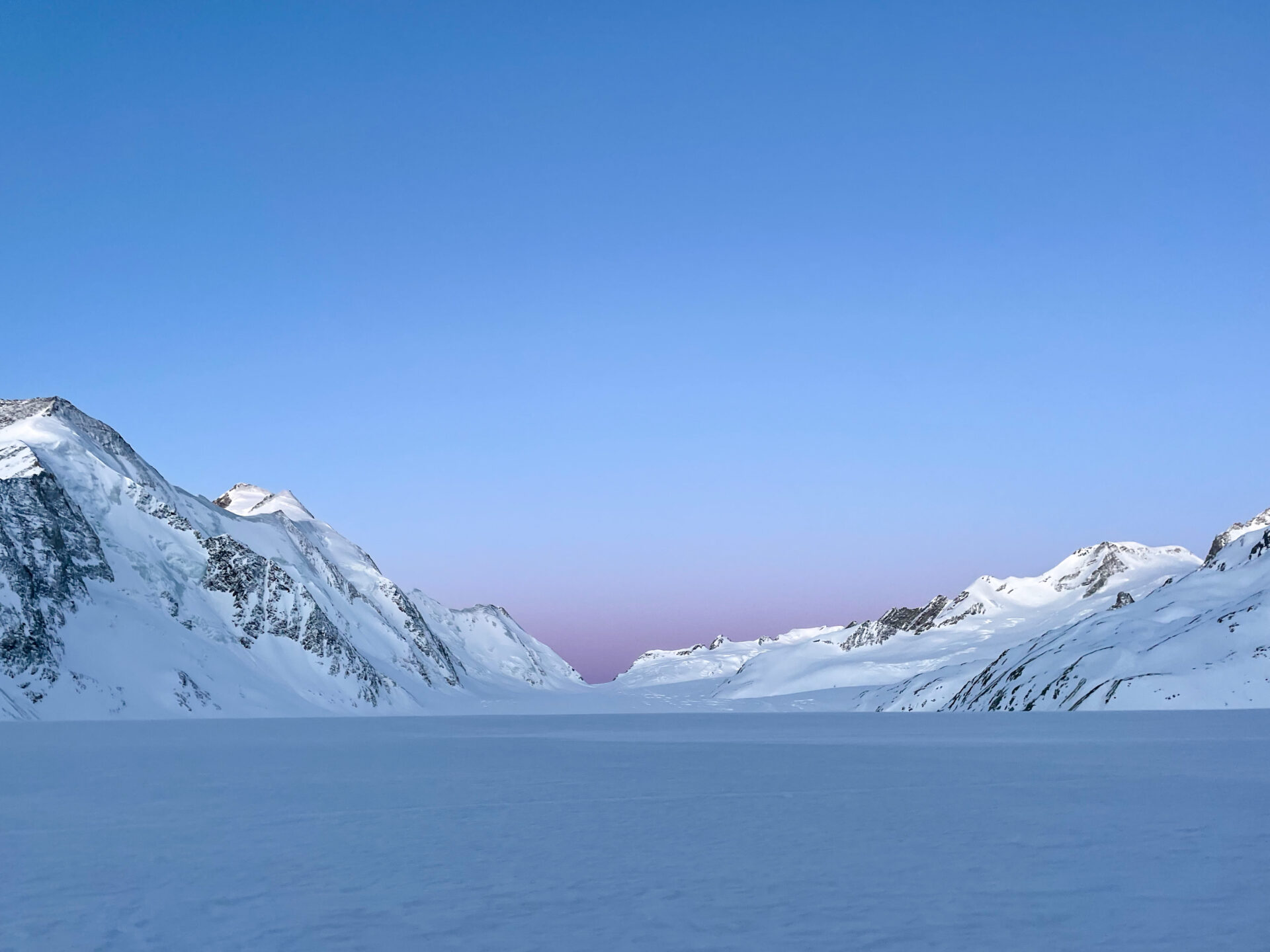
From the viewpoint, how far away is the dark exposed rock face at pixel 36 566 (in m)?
126

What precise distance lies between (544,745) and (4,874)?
43517 mm

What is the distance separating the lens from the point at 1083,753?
144 ft

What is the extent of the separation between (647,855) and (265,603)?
186 metres

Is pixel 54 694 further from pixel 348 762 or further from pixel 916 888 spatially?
pixel 916 888

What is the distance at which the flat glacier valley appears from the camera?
1373 cm

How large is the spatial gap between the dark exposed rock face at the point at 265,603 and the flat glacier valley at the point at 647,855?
499ft

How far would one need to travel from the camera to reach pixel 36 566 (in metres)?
139

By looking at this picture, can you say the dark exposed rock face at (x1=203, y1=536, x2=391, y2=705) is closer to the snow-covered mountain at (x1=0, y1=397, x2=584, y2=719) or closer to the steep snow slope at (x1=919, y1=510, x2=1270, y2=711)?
the snow-covered mountain at (x1=0, y1=397, x2=584, y2=719)

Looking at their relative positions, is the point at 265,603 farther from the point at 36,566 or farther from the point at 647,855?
the point at 647,855

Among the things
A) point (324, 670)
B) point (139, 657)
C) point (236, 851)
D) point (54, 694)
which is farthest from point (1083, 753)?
point (324, 670)

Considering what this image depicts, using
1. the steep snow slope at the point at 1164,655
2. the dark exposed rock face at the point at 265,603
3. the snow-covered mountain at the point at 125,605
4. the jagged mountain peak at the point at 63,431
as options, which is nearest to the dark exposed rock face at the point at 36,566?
the snow-covered mountain at the point at 125,605

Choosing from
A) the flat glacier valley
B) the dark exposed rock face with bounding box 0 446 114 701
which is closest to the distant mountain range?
the dark exposed rock face with bounding box 0 446 114 701

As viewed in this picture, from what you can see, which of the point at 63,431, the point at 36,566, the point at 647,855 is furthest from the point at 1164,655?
the point at 63,431

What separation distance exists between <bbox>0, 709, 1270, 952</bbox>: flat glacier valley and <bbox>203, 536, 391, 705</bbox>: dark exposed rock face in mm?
152042
